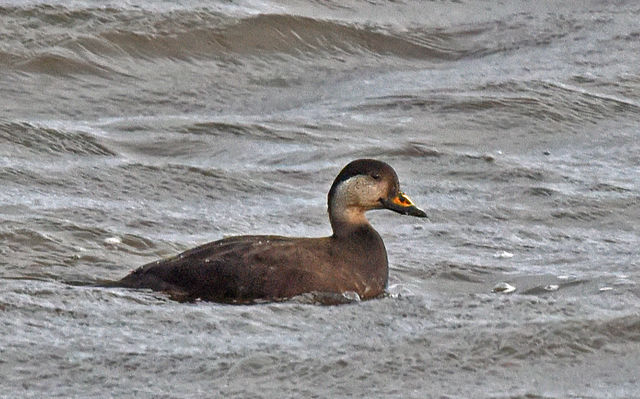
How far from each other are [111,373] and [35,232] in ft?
7.95

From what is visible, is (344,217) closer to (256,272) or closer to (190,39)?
(256,272)

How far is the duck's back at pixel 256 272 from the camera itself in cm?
826

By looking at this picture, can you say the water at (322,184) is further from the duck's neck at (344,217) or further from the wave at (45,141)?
the duck's neck at (344,217)

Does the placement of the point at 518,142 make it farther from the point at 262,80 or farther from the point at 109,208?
the point at 109,208

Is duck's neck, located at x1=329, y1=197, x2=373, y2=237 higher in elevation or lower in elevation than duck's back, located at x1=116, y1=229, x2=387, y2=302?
higher

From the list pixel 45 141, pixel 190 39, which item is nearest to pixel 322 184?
pixel 45 141

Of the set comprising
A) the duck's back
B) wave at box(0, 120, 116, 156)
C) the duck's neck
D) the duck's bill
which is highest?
the duck's bill

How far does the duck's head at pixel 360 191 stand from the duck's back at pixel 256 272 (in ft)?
1.28

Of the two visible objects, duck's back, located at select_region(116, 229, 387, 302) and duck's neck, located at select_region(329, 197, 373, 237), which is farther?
duck's neck, located at select_region(329, 197, 373, 237)

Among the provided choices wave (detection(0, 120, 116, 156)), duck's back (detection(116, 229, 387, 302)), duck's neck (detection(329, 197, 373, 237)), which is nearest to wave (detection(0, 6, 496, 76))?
wave (detection(0, 120, 116, 156))

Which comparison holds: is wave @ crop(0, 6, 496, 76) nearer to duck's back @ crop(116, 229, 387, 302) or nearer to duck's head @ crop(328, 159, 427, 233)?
duck's head @ crop(328, 159, 427, 233)

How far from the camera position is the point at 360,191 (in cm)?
897

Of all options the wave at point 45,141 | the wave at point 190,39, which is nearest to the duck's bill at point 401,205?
the wave at point 45,141

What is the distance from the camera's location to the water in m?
7.31
